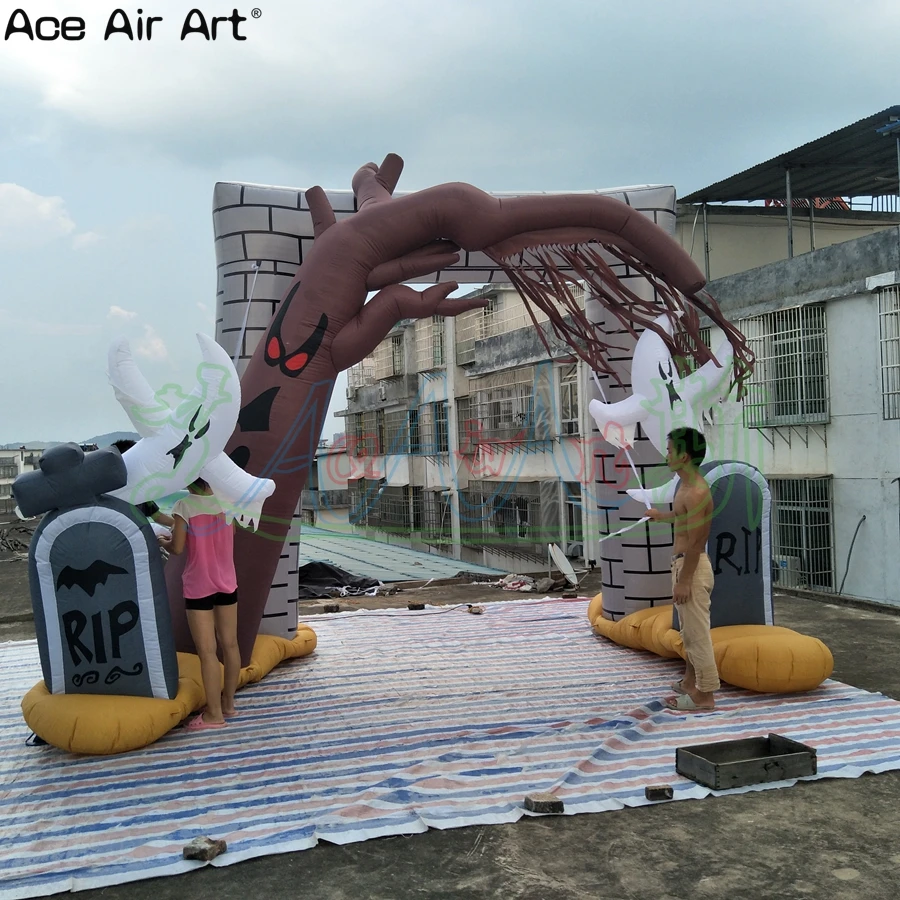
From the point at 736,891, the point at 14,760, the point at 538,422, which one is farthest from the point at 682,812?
the point at 538,422

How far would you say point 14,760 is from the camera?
3.64 meters

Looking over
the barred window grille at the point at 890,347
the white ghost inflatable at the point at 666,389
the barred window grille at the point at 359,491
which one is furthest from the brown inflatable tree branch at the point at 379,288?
the barred window grille at the point at 359,491

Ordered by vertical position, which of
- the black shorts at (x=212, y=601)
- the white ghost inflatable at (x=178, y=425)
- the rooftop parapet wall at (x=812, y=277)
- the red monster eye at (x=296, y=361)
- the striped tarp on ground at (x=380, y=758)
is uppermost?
the rooftop parapet wall at (x=812, y=277)

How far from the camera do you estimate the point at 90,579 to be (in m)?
3.61

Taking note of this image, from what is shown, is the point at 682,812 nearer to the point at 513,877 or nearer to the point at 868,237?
the point at 513,877

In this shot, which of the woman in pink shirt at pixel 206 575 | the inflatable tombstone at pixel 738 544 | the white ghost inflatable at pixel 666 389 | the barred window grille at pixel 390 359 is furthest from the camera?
the barred window grille at pixel 390 359

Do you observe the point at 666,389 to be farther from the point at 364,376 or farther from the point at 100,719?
the point at 364,376

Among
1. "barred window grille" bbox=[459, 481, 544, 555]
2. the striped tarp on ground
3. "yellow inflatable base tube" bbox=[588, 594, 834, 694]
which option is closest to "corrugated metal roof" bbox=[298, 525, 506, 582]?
"barred window grille" bbox=[459, 481, 544, 555]

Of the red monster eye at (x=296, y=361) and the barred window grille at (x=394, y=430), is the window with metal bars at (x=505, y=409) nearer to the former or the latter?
the barred window grille at (x=394, y=430)

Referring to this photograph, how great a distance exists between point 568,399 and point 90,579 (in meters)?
8.32

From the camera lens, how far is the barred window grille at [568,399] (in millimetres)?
11086

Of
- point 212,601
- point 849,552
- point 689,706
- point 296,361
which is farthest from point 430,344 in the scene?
point 689,706

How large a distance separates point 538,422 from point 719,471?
650 centimetres

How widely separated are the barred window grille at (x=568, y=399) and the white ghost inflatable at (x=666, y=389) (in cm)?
618
